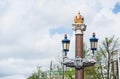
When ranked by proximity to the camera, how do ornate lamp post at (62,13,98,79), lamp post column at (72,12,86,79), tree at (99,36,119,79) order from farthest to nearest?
tree at (99,36,119,79) < lamp post column at (72,12,86,79) < ornate lamp post at (62,13,98,79)

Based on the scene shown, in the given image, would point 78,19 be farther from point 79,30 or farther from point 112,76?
point 112,76

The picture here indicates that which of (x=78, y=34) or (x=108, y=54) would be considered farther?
→ (x=108, y=54)

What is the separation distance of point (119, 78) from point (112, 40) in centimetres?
446

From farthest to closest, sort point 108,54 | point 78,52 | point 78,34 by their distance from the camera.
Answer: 1. point 108,54
2. point 78,34
3. point 78,52

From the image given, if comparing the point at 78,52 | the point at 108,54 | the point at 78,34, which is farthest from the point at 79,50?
the point at 108,54

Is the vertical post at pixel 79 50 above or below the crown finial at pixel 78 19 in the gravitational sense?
below

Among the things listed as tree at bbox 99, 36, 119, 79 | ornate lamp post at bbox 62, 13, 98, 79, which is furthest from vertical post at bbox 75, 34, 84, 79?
tree at bbox 99, 36, 119, 79

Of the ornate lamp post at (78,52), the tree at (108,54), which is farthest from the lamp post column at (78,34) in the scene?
the tree at (108,54)

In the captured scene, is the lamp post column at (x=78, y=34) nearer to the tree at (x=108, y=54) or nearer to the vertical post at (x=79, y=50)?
the vertical post at (x=79, y=50)

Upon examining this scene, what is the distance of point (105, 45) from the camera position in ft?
141

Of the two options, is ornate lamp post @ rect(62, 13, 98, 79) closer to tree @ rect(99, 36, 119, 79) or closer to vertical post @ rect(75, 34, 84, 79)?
vertical post @ rect(75, 34, 84, 79)

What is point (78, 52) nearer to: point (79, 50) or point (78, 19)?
point (79, 50)

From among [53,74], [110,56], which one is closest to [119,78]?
[110,56]

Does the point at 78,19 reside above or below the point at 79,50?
above
